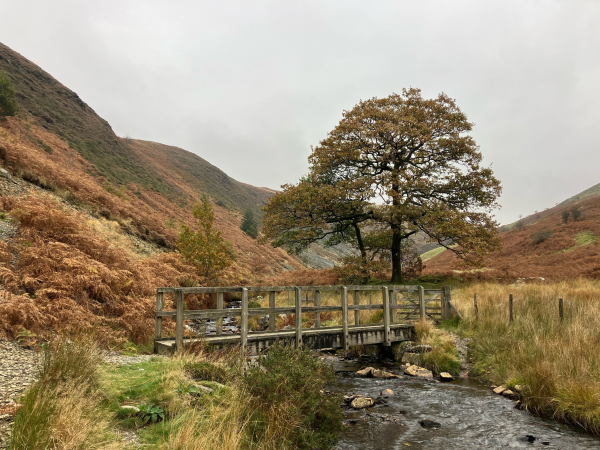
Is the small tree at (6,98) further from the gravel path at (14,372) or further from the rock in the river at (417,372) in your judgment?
the rock in the river at (417,372)

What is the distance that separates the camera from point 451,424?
7285mm

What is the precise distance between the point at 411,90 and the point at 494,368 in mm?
18509

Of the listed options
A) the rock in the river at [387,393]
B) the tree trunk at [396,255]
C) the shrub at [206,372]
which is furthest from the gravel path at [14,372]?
the tree trunk at [396,255]

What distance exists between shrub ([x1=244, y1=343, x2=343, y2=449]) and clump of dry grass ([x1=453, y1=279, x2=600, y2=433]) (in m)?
4.27

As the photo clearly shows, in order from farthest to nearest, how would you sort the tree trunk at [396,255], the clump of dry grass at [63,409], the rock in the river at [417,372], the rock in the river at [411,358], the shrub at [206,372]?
the tree trunk at [396,255]
the rock in the river at [411,358]
the rock in the river at [417,372]
the shrub at [206,372]
the clump of dry grass at [63,409]

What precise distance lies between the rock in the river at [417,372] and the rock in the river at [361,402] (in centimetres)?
305

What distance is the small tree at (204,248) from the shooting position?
2027 centimetres

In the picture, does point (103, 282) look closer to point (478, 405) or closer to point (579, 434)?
point (478, 405)

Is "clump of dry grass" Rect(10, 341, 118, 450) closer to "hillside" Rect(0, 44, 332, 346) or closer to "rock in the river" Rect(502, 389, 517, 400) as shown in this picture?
"hillside" Rect(0, 44, 332, 346)

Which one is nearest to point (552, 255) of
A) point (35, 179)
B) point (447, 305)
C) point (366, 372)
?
point (447, 305)

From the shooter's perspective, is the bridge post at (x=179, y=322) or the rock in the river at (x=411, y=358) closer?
the bridge post at (x=179, y=322)

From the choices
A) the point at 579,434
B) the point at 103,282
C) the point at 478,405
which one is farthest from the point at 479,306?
the point at 103,282

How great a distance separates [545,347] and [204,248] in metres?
15.9

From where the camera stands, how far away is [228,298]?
24.8 metres
